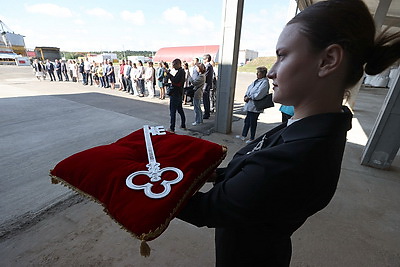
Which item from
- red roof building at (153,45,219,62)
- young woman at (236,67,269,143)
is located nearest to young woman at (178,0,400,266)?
young woman at (236,67,269,143)

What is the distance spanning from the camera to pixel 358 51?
578 mm

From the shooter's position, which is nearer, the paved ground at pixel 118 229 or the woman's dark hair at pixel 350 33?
the woman's dark hair at pixel 350 33

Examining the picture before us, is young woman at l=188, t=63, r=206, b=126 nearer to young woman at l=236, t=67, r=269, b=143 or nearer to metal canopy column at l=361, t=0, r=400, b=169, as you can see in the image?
young woman at l=236, t=67, r=269, b=143

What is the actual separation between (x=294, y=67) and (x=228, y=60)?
4009 millimetres

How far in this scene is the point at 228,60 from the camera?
436 centimetres

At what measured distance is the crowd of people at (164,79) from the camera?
15.7 ft

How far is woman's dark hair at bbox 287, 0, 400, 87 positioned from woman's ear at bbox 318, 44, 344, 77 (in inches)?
0.6

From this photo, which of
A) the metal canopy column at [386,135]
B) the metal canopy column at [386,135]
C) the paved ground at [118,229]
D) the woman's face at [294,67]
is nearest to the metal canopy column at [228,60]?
the paved ground at [118,229]

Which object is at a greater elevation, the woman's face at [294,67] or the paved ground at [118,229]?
the woman's face at [294,67]

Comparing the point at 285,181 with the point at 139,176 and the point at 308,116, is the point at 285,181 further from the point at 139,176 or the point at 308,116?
the point at 139,176

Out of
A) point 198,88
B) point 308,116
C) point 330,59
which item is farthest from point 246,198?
point 198,88

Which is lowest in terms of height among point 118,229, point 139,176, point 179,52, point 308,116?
point 118,229

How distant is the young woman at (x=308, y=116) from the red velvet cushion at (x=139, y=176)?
144 mm

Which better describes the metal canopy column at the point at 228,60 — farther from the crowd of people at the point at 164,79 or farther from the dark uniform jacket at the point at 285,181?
the dark uniform jacket at the point at 285,181
